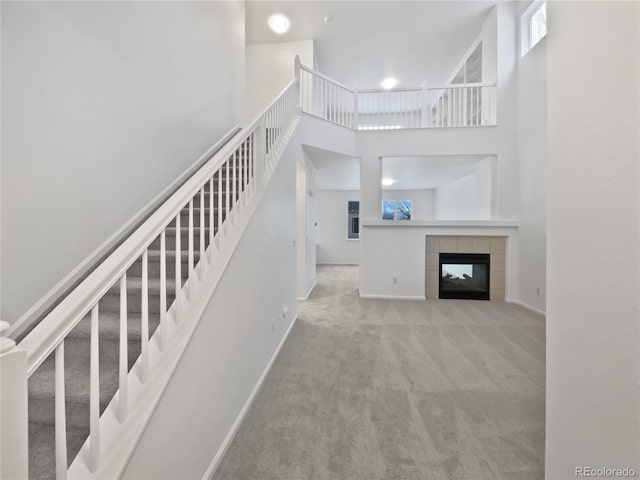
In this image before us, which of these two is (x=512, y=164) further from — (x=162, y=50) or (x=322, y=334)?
(x=162, y=50)

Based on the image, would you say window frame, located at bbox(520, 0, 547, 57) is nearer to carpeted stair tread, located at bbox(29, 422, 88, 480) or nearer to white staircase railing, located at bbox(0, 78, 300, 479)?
white staircase railing, located at bbox(0, 78, 300, 479)

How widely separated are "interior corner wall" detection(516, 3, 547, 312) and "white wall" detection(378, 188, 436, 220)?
452cm

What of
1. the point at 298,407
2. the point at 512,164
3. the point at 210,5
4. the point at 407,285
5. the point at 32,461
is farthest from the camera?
the point at 407,285

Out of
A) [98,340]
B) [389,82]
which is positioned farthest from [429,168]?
[98,340]

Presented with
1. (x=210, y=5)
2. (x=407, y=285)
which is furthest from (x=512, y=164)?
(x=210, y=5)

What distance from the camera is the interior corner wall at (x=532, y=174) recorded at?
4027 millimetres

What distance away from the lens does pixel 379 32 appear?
503cm

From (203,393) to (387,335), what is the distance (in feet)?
7.78

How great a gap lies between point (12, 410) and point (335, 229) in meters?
8.78

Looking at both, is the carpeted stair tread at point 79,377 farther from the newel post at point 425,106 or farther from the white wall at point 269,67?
the newel post at point 425,106

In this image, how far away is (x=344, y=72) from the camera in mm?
6379

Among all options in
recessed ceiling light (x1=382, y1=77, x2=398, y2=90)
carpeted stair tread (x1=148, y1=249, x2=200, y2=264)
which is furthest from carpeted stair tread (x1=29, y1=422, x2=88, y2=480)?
recessed ceiling light (x1=382, y1=77, x2=398, y2=90)

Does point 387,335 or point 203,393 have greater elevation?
point 203,393

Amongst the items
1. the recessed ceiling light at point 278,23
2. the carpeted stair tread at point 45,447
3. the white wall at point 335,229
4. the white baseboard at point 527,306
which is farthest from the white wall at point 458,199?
the carpeted stair tread at point 45,447
